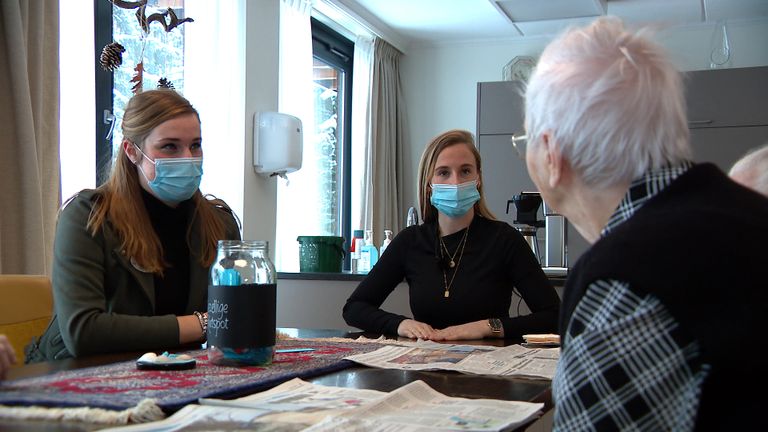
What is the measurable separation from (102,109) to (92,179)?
316 mm

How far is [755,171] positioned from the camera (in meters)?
1.50

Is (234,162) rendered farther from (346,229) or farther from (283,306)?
(346,229)

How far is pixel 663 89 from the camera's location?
0.91 m

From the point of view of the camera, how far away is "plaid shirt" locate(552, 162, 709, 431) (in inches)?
30.0

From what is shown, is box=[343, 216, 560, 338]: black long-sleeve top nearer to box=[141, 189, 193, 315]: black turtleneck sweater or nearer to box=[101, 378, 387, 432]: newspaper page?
box=[141, 189, 193, 315]: black turtleneck sweater

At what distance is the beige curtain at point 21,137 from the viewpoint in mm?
2809

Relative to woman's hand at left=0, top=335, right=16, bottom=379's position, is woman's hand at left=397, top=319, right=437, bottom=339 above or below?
below

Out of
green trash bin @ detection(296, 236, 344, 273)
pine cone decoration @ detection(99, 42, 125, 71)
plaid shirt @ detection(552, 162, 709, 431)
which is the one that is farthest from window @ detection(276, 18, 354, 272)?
plaid shirt @ detection(552, 162, 709, 431)

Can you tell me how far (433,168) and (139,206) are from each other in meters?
0.94

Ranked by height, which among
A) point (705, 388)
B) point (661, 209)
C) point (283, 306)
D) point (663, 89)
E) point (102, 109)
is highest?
point (102, 109)

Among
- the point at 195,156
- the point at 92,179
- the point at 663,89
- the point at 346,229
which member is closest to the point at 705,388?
the point at 663,89

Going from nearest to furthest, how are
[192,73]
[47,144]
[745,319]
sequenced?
[745,319]
[47,144]
[192,73]

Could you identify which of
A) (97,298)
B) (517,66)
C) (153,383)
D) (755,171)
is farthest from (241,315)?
(517,66)

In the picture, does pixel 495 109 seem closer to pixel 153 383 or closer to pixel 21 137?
pixel 21 137
